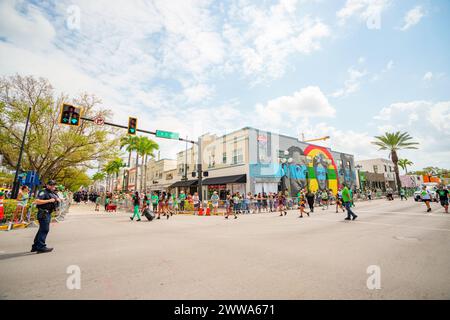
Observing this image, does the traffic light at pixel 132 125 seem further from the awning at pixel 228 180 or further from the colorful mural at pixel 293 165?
the colorful mural at pixel 293 165

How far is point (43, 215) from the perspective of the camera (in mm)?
5648

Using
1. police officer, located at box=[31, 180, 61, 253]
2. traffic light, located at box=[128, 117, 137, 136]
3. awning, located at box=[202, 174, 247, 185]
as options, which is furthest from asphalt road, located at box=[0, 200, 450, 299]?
awning, located at box=[202, 174, 247, 185]

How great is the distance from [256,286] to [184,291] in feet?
3.64

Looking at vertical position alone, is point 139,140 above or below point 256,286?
above

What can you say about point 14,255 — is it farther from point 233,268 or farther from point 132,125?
point 132,125

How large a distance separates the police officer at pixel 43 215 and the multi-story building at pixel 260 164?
16.1m

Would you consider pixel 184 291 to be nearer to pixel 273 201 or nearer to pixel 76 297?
pixel 76 297

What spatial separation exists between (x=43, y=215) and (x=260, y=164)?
20.9m

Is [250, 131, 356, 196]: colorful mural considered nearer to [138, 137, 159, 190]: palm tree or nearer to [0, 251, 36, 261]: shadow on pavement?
[0, 251, 36, 261]: shadow on pavement

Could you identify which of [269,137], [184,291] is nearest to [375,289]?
[184,291]

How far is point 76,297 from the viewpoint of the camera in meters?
2.97

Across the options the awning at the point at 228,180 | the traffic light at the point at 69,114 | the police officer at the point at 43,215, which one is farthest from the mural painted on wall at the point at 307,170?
the police officer at the point at 43,215

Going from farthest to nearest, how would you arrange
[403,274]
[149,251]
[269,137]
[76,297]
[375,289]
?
[269,137]
[149,251]
[403,274]
[375,289]
[76,297]

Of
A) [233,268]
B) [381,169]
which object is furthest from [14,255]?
[381,169]
